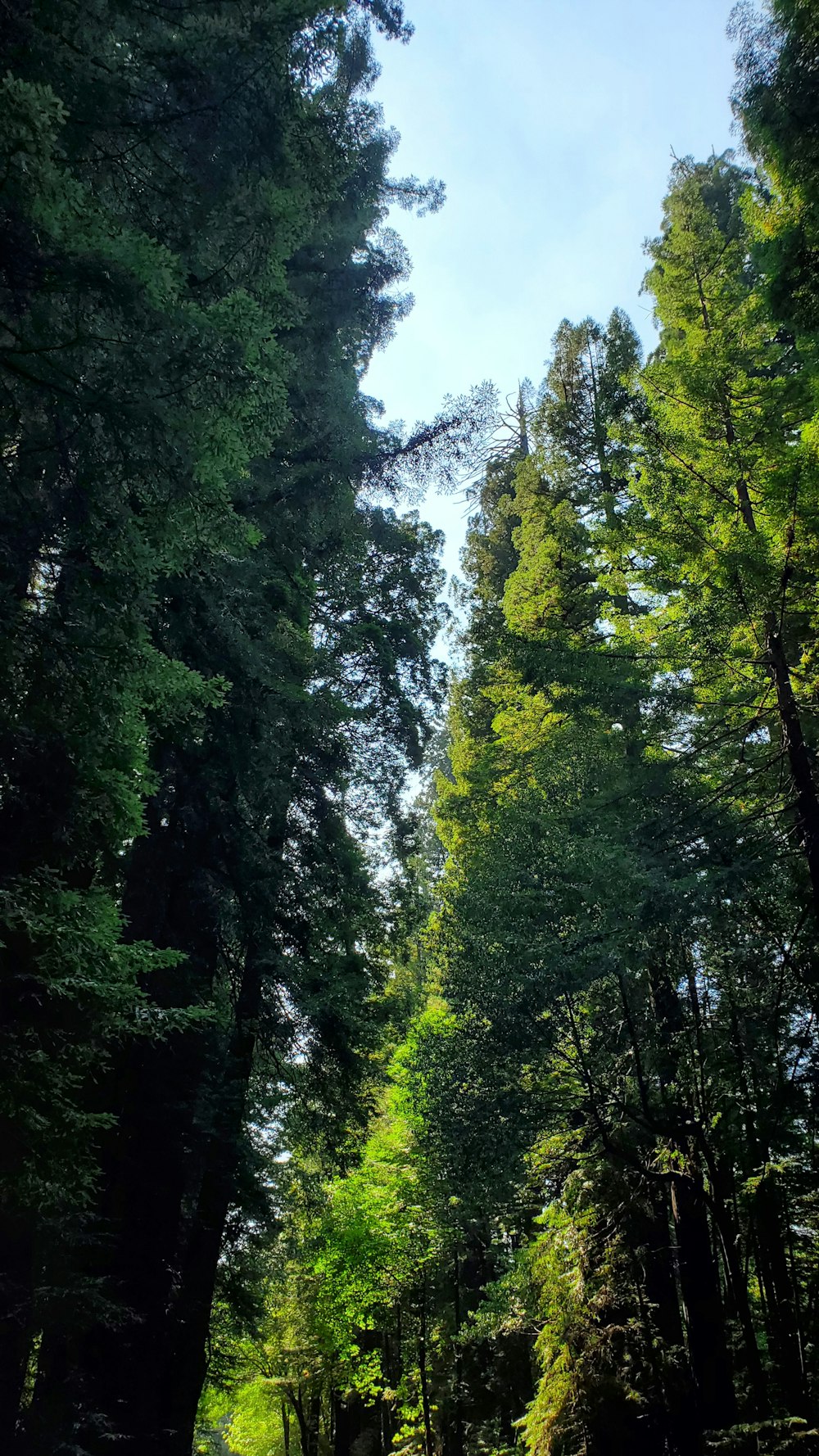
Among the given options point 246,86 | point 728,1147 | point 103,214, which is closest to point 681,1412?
point 728,1147

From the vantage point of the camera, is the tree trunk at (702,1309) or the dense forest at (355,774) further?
the tree trunk at (702,1309)

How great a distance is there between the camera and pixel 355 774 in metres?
12.3

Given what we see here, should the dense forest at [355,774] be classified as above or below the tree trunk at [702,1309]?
above

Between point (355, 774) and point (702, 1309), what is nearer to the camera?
point (702, 1309)

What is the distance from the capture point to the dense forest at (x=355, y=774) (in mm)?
4816

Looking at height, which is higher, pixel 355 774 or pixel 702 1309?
pixel 355 774

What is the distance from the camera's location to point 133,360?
15.0ft

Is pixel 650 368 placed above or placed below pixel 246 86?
above

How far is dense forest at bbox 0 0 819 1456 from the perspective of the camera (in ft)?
15.8

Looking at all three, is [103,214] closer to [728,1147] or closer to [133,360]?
[133,360]

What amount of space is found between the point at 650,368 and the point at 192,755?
6575 mm

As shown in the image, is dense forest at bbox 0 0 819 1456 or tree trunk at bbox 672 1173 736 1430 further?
tree trunk at bbox 672 1173 736 1430

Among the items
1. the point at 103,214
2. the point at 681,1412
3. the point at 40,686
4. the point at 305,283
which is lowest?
the point at 681,1412

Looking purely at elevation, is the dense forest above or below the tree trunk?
above
